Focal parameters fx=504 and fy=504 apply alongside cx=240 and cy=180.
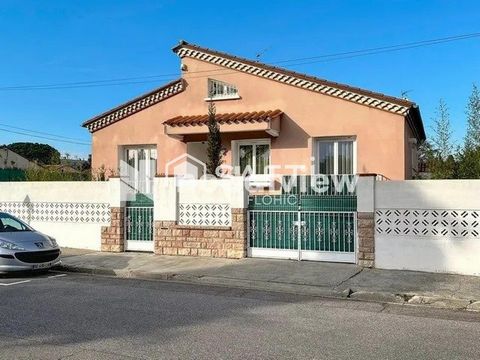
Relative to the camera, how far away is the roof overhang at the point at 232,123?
52.9 feet

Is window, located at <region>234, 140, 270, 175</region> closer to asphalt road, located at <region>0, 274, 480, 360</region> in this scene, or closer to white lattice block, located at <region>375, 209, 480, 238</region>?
white lattice block, located at <region>375, 209, 480, 238</region>

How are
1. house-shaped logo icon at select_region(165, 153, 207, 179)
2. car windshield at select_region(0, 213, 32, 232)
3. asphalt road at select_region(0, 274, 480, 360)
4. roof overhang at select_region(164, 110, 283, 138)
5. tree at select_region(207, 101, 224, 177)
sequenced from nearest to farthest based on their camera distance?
asphalt road at select_region(0, 274, 480, 360), car windshield at select_region(0, 213, 32, 232), roof overhang at select_region(164, 110, 283, 138), tree at select_region(207, 101, 224, 177), house-shaped logo icon at select_region(165, 153, 207, 179)

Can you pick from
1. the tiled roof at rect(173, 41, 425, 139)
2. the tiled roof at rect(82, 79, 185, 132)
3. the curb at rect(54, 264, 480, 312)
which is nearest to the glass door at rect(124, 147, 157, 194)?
the tiled roof at rect(82, 79, 185, 132)

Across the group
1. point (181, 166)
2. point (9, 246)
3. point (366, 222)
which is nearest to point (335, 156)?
point (181, 166)

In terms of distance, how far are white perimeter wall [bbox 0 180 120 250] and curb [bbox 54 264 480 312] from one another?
270 cm

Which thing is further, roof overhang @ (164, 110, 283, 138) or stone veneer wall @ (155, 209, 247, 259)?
roof overhang @ (164, 110, 283, 138)

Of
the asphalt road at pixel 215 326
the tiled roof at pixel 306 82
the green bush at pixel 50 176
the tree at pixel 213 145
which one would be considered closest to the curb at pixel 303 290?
the asphalt road at pixel 215 326

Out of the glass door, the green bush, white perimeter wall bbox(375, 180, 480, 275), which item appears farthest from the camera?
the glass door

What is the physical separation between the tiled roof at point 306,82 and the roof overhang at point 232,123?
4.10 ft

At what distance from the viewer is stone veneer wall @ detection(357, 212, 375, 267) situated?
36.2ft

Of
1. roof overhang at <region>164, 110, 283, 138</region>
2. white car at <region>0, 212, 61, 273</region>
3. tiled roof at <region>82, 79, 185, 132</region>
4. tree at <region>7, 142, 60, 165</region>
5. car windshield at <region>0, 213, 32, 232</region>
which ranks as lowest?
white car at <region>0, 212, 61, 273</region>

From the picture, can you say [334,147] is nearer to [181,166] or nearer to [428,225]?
[181,166]

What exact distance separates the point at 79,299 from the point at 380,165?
1042 cm

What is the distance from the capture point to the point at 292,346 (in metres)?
5.79
